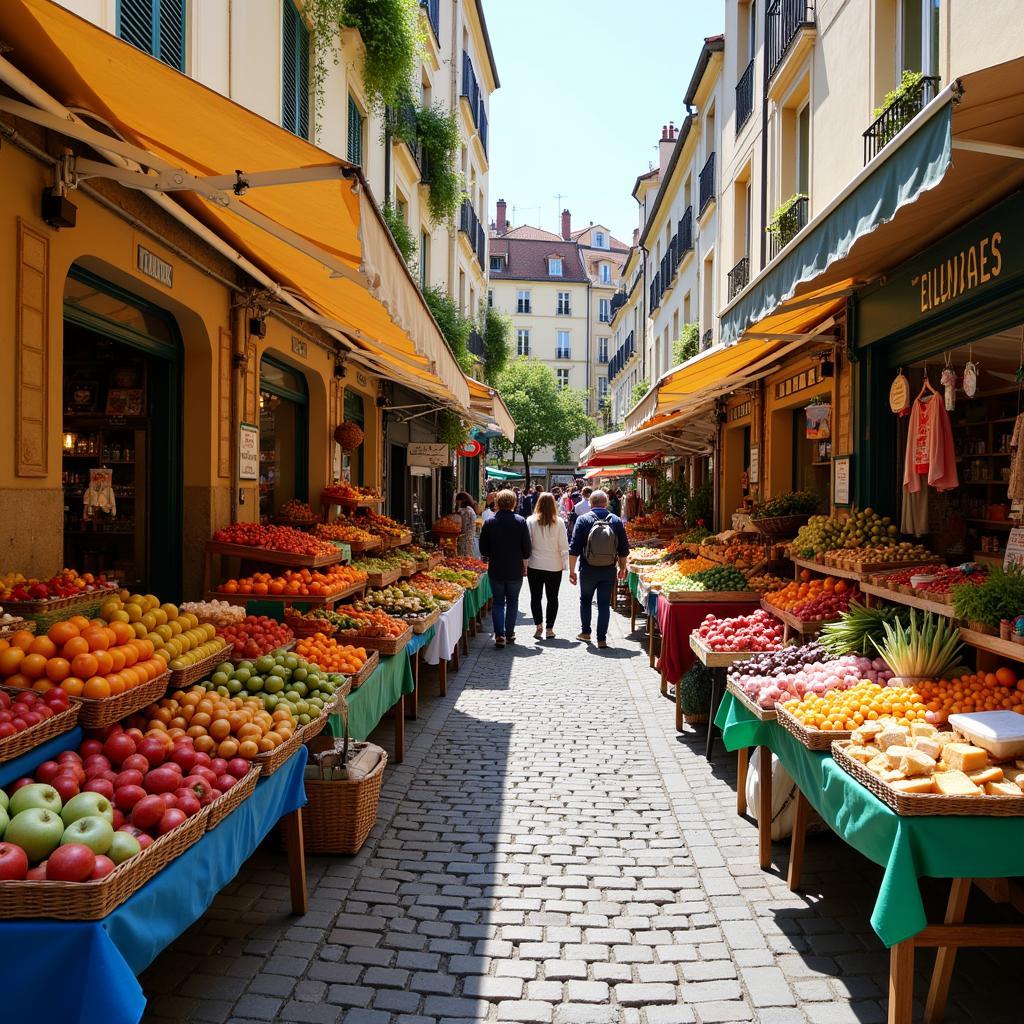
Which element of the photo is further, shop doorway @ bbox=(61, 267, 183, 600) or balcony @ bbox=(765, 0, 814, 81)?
balcony @ bbox=(765, 0, 814, 81)

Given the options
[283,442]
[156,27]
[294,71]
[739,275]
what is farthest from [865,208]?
[739,275]

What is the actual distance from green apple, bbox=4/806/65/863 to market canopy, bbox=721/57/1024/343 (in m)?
3.88

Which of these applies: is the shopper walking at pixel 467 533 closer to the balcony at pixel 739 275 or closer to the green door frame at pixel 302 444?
the green door frame at pixel 302 444

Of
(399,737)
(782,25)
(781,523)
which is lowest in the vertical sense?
(399,737)

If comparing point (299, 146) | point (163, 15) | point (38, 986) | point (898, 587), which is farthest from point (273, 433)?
point (38, 986)

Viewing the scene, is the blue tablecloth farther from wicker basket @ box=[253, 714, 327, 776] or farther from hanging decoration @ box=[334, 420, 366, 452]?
hanging decoration @ box=[334, 420, 366, 452]

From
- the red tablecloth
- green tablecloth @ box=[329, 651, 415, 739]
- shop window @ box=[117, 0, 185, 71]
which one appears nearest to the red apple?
green tablecloth @ box=[329, 651, 415, 739]

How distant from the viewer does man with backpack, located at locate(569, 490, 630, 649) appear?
36.1 feet

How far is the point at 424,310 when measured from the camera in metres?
5.79

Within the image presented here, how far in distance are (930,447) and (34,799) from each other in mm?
6132

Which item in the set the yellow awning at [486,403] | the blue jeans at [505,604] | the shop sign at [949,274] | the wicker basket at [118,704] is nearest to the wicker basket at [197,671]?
the wicker basket at [118,704]

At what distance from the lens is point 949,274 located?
5.46 m

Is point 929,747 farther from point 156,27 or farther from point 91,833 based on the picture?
point 156,27

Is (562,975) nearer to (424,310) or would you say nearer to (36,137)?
(424,310)
